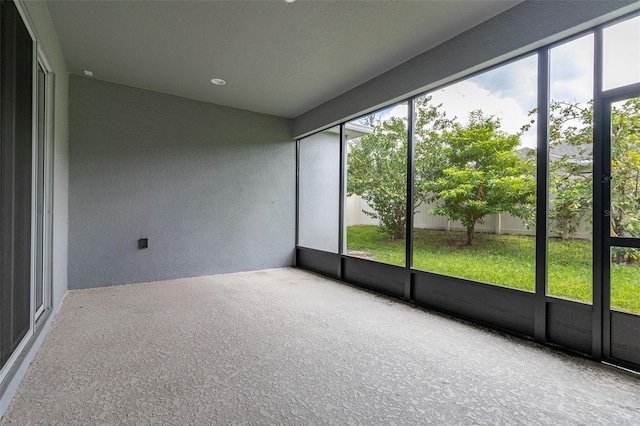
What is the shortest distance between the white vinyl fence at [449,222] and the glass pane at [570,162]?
75 mm

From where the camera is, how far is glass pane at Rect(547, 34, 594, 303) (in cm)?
237

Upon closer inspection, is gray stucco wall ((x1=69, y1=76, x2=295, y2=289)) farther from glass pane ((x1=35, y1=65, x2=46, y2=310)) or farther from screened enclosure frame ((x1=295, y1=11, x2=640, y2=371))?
screened enclosure frame ((x1=295, y1=11, x2=640, y2=371))

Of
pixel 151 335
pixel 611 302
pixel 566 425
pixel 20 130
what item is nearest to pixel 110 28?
pixel 20 130

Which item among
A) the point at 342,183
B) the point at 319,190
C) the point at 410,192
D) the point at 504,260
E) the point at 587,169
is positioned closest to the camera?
the point at 587,169

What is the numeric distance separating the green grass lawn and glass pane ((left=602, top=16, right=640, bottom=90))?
1169 millimetres

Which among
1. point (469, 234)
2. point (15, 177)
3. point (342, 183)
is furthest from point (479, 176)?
point (15, 177)

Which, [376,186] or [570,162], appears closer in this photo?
[570,162]

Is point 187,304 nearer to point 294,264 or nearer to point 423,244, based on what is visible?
point 294,264

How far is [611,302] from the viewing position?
2109 mm

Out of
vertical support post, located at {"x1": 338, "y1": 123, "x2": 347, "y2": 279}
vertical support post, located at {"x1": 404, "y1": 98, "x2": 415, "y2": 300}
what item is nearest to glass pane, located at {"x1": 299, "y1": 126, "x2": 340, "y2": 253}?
vertical support post, located at {"x1": 338, "y1": 123, "x2": 347, "y2": 279}

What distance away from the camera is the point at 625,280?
6.86ft

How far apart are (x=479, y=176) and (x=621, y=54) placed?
2.04 metres

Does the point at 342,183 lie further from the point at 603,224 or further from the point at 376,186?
the point at 603,224

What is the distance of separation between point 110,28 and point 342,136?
9.79ft
